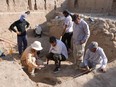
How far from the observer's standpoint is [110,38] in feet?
28.7

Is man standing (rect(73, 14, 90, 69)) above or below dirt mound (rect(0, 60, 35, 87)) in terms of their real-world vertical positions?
above

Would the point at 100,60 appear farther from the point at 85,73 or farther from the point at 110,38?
the point at 110,38

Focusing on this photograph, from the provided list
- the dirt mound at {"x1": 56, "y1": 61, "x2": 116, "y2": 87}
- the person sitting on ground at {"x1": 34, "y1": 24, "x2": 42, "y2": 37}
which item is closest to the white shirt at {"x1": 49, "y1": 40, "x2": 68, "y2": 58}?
the dirt mound at {"x1": 56, "y1": 61, "x2": 116, "y2": 87}

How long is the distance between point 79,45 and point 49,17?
5.02 m

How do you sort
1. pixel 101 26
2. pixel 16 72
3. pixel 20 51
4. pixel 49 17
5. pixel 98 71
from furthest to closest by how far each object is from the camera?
pixel 49 17 < pixel 101 26 < pixel 20 51 < pixel 98 71 < pixel 16 72

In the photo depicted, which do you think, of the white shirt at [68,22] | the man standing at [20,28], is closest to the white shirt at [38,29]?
the man standing at [20,28]

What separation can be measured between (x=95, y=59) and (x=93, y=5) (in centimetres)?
549

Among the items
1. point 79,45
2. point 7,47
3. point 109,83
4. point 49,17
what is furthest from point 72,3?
point 109,83

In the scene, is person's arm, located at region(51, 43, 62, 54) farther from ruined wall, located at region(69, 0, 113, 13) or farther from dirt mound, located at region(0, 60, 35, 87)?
ruined wall, located at region(69, 0, 113, 13)

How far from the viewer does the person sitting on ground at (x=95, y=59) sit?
6.70 m

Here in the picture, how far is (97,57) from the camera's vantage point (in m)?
6.89

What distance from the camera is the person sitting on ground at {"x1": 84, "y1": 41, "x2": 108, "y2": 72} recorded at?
6698 mm

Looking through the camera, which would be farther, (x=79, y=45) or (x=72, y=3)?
(x=72, y=3)

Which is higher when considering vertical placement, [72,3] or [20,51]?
[72,3]
